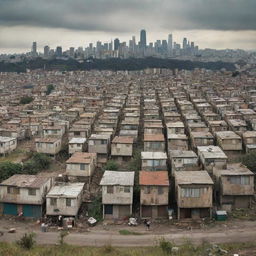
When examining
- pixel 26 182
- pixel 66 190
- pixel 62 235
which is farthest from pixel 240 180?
pixel 26 182

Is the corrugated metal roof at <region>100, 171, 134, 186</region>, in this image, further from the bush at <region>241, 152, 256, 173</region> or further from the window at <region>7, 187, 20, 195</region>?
the bush at <region>241, 152, 256, 173</region>

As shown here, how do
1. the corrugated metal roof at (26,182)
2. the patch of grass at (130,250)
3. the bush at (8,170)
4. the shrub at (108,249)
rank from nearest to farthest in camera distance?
the patch of grass at (130,250), the shrub at (108,249), the corrugated metal roof at (26,182), the bush at (8,170)

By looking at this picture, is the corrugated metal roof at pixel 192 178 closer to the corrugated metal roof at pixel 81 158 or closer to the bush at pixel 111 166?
the bush at pixel 111 166

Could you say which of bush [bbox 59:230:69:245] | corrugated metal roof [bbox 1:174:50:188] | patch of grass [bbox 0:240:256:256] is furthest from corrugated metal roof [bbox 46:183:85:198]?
patch of grass [bbox 0:240:256:256]

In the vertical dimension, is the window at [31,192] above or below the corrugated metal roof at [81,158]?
below

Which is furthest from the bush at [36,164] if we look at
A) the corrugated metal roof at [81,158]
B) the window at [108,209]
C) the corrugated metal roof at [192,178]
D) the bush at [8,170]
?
the corrugated metal roof at [192,178]

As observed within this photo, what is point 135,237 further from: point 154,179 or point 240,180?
point 240,180

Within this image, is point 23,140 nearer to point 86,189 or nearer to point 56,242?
point 86,189

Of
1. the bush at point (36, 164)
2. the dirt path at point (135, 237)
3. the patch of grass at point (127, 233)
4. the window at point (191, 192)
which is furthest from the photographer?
the bush at point (36, 164)

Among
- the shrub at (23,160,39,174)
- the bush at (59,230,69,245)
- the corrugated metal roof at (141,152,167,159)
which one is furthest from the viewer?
the shrub at (23,160,39,174)
